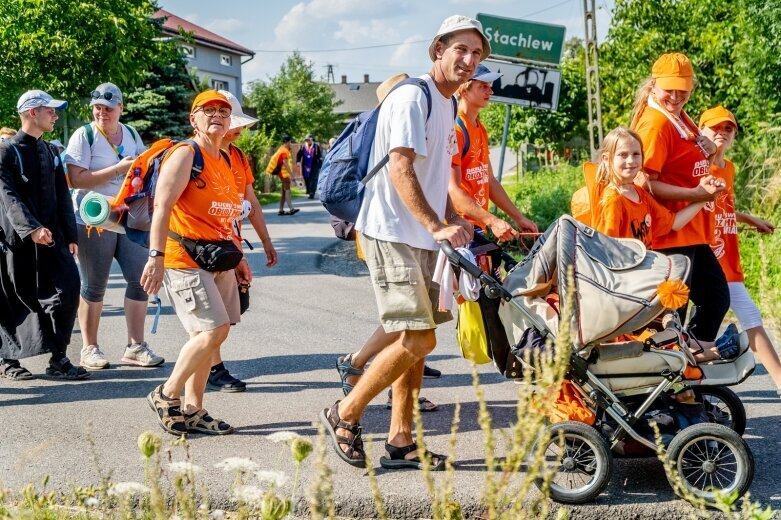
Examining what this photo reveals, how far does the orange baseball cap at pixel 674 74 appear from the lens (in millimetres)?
5082

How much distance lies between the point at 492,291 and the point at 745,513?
5.91ft

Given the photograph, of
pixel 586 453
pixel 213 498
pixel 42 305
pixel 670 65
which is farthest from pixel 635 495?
pixel 42 305

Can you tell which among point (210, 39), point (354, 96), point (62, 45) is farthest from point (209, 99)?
point (354, 96)

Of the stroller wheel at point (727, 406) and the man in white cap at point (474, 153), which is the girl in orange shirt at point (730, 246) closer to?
the stroller wheel at point (727, 406)

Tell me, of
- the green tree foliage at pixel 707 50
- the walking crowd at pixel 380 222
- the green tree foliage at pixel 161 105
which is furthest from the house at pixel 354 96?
the walking crowd at pixel 380 222

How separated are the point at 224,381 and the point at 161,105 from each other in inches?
1043

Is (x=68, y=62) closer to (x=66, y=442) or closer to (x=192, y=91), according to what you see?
(x=66, y=442)

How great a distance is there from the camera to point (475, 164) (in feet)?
18.8

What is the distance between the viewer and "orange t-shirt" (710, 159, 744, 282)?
18.4 feet

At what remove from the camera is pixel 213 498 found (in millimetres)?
4172

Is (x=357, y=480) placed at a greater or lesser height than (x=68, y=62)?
lesser

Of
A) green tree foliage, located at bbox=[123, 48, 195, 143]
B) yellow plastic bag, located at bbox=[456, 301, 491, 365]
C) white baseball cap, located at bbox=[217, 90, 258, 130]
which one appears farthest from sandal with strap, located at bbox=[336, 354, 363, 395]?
green tree foliage, located at bbox=[123, 48, 195, 143]

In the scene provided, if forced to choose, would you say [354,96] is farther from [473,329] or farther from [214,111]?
[473,329]

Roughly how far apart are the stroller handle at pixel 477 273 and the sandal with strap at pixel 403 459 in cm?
89
